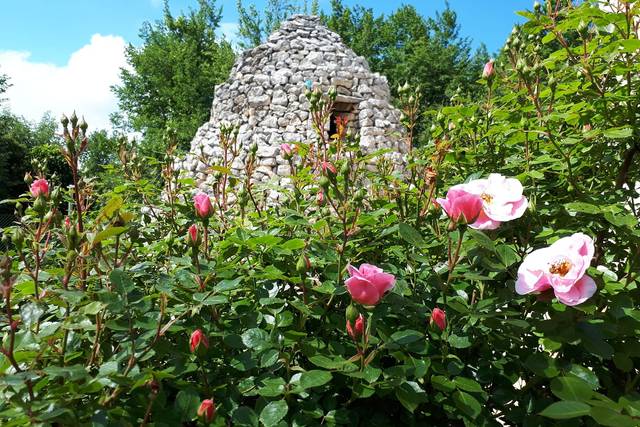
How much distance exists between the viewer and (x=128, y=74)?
19.9 metres

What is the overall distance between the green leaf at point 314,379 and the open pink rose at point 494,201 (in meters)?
0.34

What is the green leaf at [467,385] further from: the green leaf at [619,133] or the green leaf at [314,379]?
the green leaf at [619,133]

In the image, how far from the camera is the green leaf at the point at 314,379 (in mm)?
733

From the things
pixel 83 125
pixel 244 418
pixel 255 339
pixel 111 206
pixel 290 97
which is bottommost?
pixel 244 418

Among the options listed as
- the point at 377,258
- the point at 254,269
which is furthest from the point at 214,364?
the point at 377,258

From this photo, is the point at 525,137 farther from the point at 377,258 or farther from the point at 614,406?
the point at 614,406

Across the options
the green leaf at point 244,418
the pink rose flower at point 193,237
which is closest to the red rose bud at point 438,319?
the green leaf at point 244,418

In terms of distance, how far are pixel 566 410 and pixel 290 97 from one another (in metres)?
7.94

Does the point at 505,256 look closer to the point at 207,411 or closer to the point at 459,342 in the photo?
the point at 459,342

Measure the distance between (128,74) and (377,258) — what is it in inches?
833

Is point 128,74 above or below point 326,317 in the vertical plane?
above

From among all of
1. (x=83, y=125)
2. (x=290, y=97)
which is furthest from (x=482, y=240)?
(x=290, y=97)

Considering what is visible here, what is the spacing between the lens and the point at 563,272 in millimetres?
789

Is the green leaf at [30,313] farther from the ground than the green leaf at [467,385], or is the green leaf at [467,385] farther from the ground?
the green leaf at [30,313]
